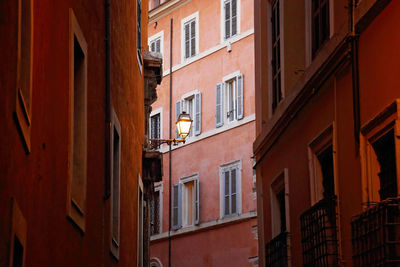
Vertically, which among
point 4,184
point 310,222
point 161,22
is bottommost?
point 4,184

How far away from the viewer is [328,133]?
1317 centimetres

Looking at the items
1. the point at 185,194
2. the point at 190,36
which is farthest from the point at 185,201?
the point at 190,36

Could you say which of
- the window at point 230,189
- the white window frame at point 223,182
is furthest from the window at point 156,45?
the window at point 230,189

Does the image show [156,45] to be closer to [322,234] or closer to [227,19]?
[227,19]

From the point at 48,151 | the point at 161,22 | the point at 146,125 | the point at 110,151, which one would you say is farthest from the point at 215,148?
the point at 48,151

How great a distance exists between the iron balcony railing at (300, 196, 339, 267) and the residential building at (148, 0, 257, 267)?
19809mm

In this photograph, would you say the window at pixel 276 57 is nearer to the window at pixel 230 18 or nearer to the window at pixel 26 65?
the window at pixel 26 65

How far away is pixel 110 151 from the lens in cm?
1540

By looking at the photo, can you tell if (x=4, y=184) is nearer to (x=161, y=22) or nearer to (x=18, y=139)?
(x=18, y=139)

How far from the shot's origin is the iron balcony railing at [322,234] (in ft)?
41.0

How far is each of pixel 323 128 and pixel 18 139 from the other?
6.00m

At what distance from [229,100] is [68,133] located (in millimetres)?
24394

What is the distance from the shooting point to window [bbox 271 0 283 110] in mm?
16891

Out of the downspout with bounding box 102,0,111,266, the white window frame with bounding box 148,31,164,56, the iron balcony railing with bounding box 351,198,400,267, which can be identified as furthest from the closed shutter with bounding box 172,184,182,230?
the iron balcony railing with bounding box 351,198,400,267
